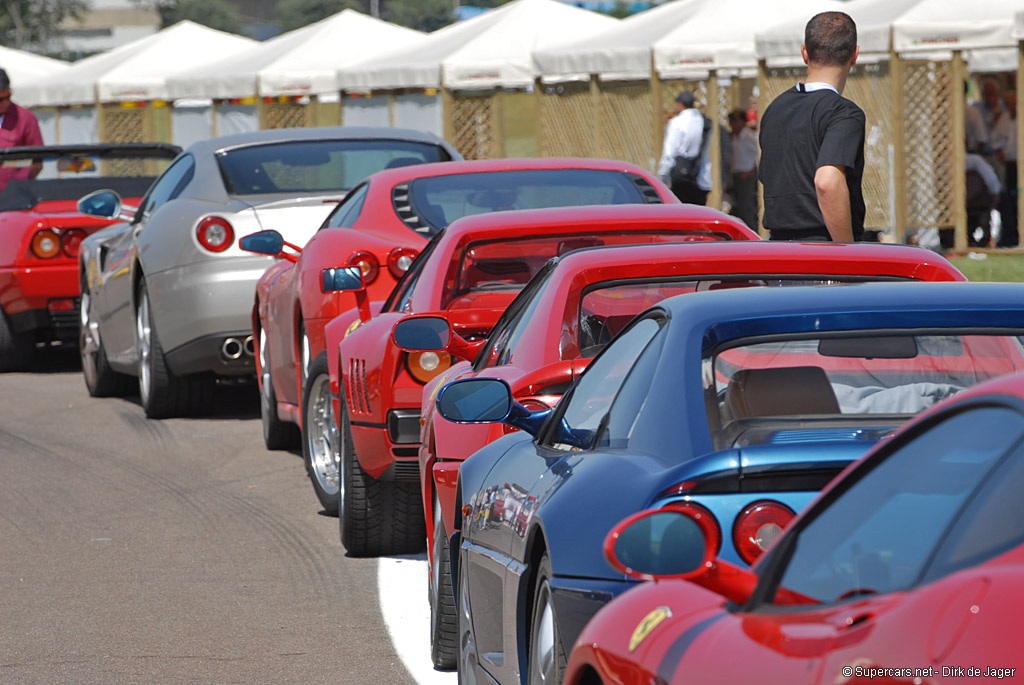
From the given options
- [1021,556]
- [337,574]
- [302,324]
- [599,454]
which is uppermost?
[1021,556]

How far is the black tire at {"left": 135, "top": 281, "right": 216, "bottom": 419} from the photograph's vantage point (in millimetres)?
10859

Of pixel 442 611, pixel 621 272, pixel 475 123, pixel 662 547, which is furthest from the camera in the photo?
pixel 475 123

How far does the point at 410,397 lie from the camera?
6.70m

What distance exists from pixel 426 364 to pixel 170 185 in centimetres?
502

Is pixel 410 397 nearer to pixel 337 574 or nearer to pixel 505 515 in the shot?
pixel 337 574

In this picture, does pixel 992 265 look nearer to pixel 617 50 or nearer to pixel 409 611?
pixel 617 50

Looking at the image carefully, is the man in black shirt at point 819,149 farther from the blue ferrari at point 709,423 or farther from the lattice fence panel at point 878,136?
the lattice fence panel at point 878,136

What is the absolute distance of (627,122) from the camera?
24.8m

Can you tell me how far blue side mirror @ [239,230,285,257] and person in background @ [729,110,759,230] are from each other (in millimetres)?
15074

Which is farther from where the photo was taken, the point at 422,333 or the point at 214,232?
the point at 214,232

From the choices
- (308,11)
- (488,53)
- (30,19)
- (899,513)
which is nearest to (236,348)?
(899,513)

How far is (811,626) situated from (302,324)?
6.74m

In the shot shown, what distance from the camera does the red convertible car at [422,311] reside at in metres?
6.52

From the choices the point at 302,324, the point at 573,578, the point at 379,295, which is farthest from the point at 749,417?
the point at 302,324
